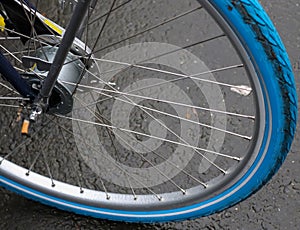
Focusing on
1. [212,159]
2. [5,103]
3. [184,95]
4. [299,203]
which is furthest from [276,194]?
[5,103]

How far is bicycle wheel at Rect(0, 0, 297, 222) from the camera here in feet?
4.99

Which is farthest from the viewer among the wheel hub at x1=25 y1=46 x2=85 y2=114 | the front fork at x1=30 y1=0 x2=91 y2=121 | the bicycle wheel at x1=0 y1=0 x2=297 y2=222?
the wheel hub at x1=25 y1=46 x2=85 y2=114

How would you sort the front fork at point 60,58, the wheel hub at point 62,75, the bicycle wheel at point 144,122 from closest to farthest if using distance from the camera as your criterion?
the front fork at point 60,58 < the bicycle wheel at point 144,122 < the wheel hub at point 62,75

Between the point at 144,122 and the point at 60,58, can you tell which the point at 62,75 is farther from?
the point at 144,122

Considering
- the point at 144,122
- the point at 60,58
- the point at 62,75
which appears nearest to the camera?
the point at 60,58

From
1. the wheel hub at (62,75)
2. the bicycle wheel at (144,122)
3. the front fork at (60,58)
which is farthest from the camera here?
the wheel hub at (62,75)

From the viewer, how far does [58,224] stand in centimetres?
195

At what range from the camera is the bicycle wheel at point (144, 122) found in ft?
4.99

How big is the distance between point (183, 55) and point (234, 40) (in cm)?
104

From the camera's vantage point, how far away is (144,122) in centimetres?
215

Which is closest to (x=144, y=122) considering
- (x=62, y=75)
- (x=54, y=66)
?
(x=62, y=75)

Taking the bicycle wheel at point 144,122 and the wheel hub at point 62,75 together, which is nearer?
the bicycle wheel at point 144,122

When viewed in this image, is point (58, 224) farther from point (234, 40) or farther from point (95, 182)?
point (234, 40)

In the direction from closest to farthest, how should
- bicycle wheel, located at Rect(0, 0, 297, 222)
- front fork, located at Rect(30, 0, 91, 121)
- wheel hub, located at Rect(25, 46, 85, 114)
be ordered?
front fork, located at Rect(30, 0, 91, 121) → bicycle wheel, located at Rect(0, 0, 297, 222) → wheel hub, located at Rect(25, 46, 85, 114)
